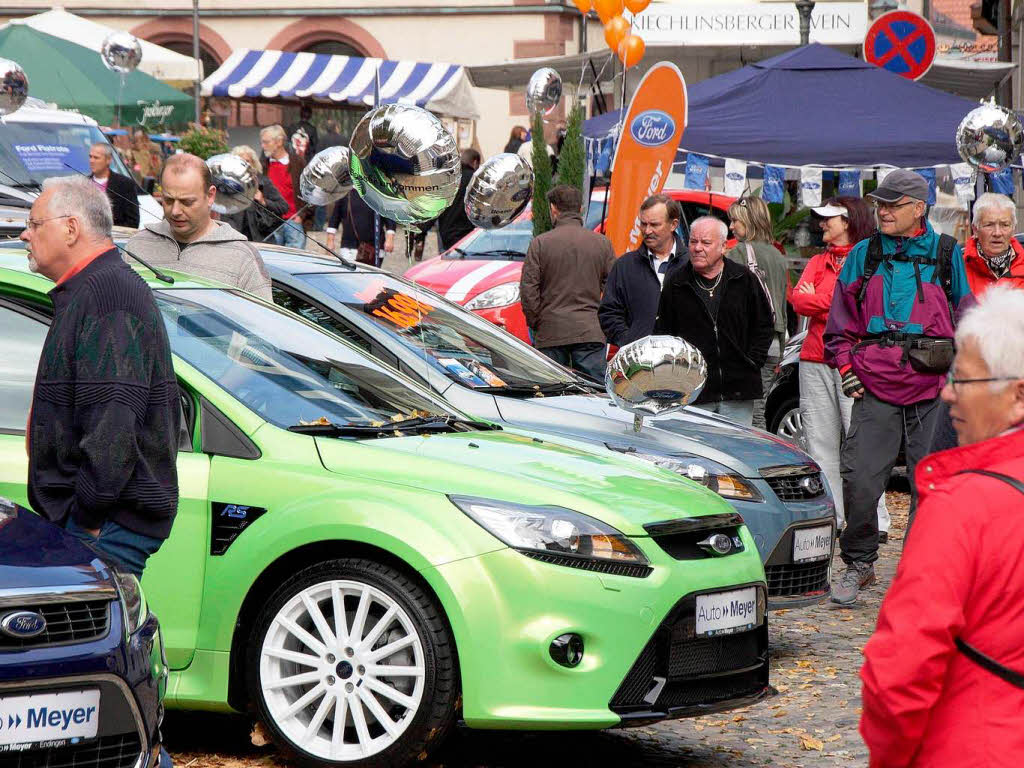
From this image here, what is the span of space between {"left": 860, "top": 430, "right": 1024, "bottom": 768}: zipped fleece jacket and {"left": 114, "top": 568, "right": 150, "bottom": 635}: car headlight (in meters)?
2.17

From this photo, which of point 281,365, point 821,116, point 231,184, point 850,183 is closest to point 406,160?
point 281,365

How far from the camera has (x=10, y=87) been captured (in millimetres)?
12742

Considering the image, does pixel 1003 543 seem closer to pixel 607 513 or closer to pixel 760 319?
pixel 607 513

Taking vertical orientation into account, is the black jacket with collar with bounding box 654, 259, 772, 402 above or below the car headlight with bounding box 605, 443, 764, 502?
above

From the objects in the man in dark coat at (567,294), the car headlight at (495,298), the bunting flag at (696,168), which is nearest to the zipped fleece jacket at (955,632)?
the man in dark coat at (567,294)

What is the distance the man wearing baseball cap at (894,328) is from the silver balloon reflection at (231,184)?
190 inches

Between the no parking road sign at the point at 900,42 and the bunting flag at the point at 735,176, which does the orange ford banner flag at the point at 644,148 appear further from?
the no parking road sign at the point at 900,42

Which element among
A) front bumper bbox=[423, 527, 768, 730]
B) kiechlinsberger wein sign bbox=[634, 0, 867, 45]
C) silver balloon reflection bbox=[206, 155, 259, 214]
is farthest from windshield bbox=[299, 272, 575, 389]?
kiechlinsberger wein sign bbox=[634, 0, 867, 45]

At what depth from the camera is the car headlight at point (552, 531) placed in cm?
493

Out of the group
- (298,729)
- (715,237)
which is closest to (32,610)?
(298,729)

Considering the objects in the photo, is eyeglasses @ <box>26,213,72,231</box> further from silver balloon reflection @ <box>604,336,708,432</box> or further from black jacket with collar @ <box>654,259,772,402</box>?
black jacket with collar @ <box>654,259,772,402</box>

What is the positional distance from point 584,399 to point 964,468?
4879 millimetres

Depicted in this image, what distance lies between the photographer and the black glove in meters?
7.71

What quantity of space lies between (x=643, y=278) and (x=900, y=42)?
9.01m
